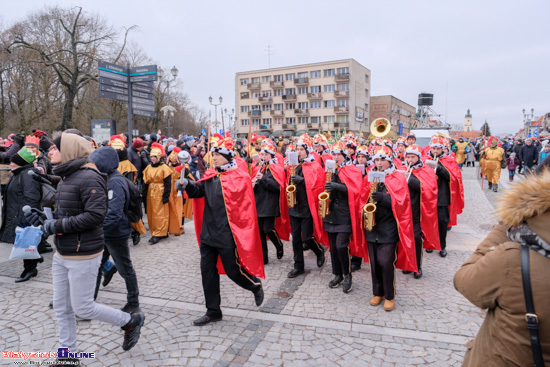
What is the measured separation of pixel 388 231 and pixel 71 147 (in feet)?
11.9

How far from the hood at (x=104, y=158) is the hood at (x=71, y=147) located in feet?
2.69

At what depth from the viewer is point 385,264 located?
4527 mm

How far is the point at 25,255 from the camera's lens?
4.83 metres

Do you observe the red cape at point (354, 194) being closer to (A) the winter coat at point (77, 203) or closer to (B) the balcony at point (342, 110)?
(A) the winter coat at point (77, 203)

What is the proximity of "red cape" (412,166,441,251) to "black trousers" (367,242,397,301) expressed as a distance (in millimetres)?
1639

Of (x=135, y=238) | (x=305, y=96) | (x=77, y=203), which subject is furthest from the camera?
(x=305, y=96)

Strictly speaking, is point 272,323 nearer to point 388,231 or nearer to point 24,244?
point 388,231

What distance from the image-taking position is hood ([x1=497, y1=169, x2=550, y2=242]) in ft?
5.16

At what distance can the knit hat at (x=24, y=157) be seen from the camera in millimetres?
5777

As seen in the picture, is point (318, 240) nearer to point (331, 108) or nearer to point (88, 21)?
point (88, 21)

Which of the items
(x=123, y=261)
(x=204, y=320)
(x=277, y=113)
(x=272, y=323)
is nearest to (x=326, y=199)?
(x=272, y=323)

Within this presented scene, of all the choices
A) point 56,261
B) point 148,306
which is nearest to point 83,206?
point 56,261

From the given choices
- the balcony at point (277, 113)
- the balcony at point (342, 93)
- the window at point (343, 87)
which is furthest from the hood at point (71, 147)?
the balcony at point (277, 113)

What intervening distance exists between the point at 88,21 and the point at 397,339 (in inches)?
1247
